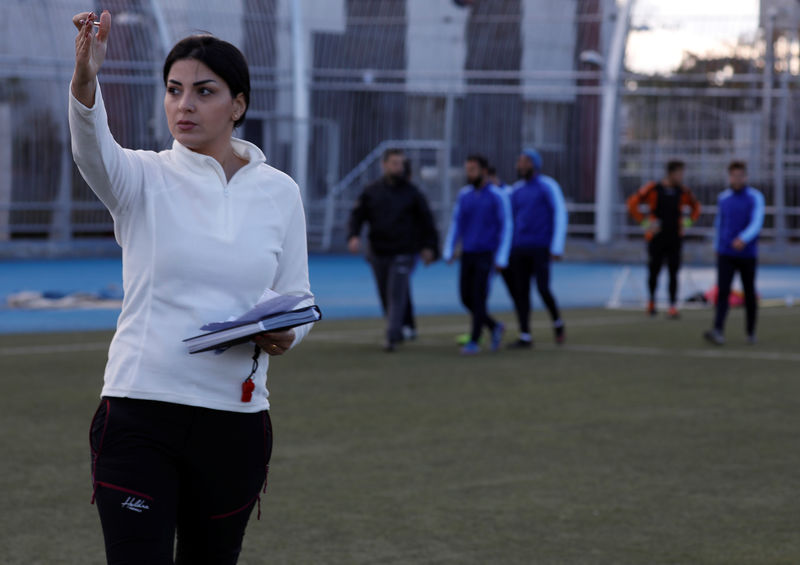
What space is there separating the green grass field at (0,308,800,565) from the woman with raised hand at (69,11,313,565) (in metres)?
2.09

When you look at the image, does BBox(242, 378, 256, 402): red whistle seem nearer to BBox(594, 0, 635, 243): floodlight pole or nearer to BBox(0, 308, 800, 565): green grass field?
BBox(0, 308, 800, 565): green grass field

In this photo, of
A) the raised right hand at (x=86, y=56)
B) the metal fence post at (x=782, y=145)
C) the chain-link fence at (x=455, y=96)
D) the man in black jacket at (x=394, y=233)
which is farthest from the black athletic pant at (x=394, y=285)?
the metal fence post at (x=782, y=145)

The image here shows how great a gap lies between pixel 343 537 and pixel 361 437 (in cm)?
233

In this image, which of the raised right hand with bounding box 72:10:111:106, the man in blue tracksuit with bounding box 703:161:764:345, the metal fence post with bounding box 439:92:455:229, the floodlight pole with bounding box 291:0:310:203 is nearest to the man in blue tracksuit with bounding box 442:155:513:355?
the man in blue tracksuit with bounding box 703:161:764:345

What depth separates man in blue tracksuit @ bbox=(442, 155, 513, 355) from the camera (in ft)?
41.8

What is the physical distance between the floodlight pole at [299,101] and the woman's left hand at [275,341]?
2371 cm

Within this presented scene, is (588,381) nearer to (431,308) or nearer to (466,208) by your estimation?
(466,208)

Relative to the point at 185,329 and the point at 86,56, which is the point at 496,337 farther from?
the point at 86,56

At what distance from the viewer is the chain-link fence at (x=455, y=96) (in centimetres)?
2644

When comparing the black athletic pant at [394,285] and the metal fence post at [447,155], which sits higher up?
the metal fence post at [447,155]

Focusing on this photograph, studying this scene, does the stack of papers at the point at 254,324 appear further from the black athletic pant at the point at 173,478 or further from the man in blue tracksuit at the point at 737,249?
the man in blue tracksuit at the point at 737,249

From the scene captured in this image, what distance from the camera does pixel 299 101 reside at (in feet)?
90.3

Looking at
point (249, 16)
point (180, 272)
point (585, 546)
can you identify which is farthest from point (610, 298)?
point (180, 272)

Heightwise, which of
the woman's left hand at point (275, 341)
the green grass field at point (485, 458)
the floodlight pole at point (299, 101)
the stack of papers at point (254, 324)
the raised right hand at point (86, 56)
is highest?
the floodlight pole at point (299, 101)
